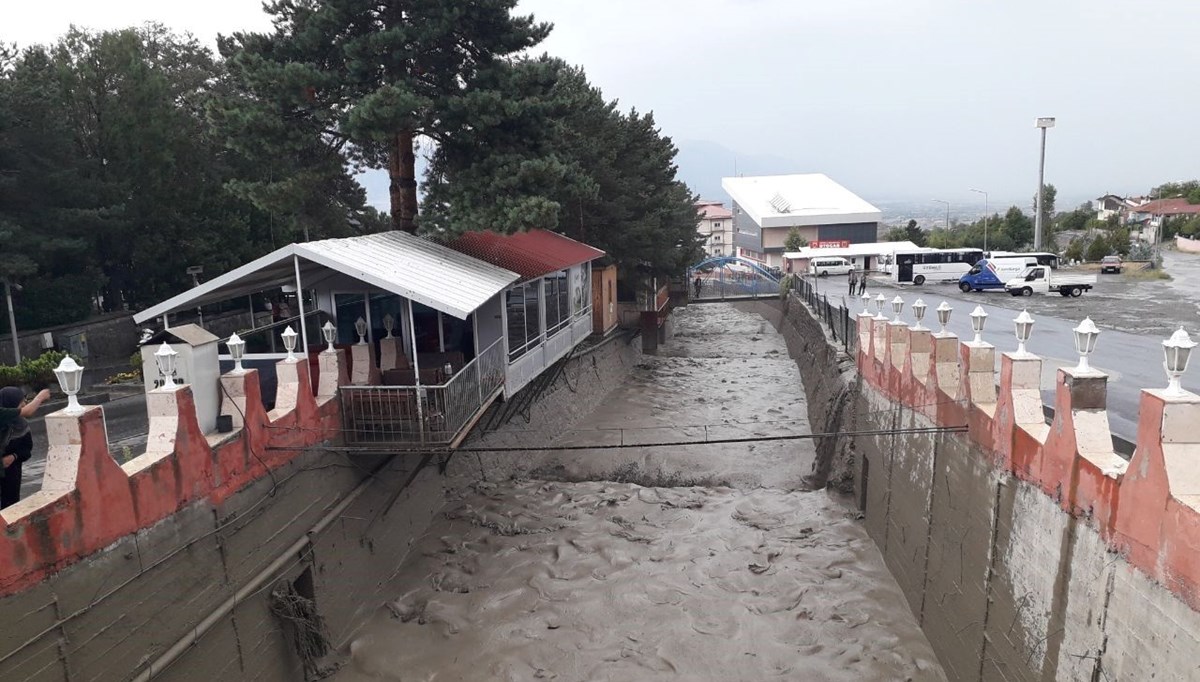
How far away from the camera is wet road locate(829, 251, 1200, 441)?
559 inches

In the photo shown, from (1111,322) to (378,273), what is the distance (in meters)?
23.8

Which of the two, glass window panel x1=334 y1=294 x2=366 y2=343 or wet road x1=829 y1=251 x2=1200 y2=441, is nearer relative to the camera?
glass window panel x1=334 y1=294 x2=366 y2=343

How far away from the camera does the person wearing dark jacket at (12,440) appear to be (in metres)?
6.67

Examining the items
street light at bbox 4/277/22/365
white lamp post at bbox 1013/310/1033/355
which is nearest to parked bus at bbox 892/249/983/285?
white lamp post at bbox 1013/310/1033/355

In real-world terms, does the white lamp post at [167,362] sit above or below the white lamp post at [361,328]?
above

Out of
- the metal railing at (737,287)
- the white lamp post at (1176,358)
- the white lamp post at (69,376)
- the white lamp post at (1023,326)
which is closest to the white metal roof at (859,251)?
the metal railing at (737,287)

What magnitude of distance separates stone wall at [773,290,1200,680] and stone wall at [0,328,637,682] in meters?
8.12

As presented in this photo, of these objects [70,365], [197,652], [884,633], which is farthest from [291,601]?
[884,633]

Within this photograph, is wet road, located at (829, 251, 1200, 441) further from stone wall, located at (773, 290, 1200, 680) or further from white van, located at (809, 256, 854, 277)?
white van, located at (809, 256, 854, 277)

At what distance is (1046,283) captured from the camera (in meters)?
34.5

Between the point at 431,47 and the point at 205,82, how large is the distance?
2409cm

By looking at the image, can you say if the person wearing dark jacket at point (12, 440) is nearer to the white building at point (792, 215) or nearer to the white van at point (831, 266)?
the white van at point (831, 266)

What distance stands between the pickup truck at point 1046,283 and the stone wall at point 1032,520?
25.4 m

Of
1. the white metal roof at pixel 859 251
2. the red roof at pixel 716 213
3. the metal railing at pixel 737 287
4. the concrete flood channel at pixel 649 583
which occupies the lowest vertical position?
the concrete flood channel at pixel 649 583
